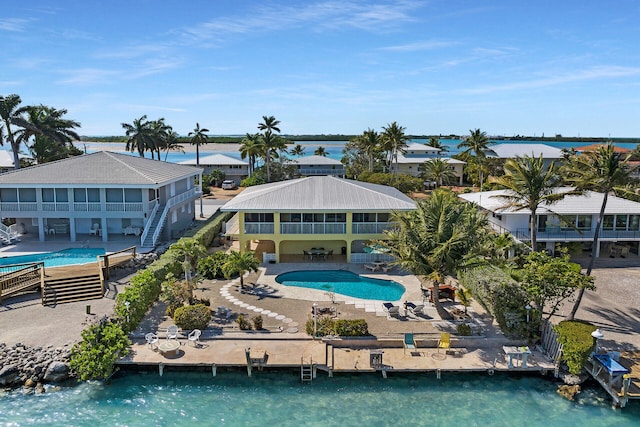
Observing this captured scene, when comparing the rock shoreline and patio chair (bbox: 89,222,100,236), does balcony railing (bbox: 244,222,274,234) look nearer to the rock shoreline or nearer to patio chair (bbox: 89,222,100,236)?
patio chair (bbox: 89,222,100,236)

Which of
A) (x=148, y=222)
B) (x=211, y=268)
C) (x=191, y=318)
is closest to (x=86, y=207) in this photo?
(x=148, y=222)

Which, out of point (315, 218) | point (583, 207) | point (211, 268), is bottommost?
point (211, 268)

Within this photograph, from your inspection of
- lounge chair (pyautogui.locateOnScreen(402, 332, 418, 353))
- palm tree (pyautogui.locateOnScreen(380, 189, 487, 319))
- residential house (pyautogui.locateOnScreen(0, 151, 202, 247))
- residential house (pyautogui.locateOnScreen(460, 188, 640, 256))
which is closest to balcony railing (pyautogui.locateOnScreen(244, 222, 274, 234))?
residential house (pyautogui.locateOnScreen(0, 151, 202, 247))

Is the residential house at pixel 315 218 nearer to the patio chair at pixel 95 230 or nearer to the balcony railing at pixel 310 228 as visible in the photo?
the balcony railing at pixel 310 228

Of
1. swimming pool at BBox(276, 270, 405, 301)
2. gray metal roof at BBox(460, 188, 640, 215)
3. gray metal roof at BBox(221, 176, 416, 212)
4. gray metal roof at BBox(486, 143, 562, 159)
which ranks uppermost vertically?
gray metal roof at BBox(486, 143, 562, 159)

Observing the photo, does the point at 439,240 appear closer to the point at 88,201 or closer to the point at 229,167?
the point at 88,201

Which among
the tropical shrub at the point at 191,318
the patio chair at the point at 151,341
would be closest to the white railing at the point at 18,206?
the tropical shrub at the point at 191,318

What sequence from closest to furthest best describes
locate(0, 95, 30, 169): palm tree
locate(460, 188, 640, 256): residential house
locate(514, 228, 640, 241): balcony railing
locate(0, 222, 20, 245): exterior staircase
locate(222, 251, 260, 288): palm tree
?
locate(222, 251, 260, 288): palm tree
locate(514, 228, 640, 241): balcony railing
locate(460, 188, 640, 256): residential house
locate(0, 222, 20, 245): exterior staircase
locate(0, 95, 30, 169): palm tree
